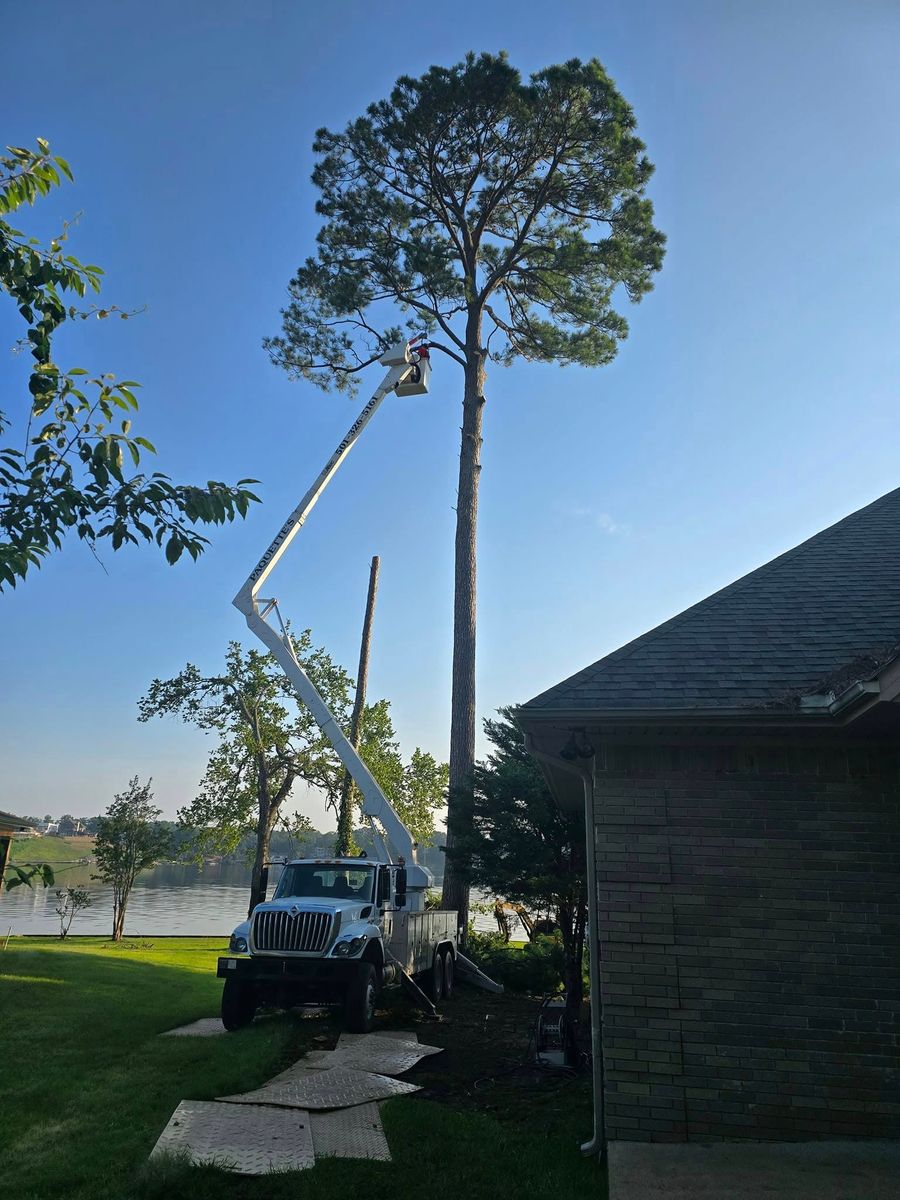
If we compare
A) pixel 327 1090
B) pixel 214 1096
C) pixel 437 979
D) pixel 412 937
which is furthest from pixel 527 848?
pixel 214 1096

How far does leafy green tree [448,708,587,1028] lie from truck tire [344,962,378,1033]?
2.59 meters

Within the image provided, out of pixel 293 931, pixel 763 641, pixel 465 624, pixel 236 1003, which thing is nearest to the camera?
pixel 763 641

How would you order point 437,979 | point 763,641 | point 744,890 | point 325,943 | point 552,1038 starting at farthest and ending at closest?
1. point 437,979
2. point 325,943
3. point 552,1038
4. point 763,641
5. point 744,890

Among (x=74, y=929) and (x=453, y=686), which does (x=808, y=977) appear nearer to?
(x=453, y=686)

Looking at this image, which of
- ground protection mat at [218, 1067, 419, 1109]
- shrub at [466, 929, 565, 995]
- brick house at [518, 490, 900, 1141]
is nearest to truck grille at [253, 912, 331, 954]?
ground protection mat at [218, 1067, 419, 1109]

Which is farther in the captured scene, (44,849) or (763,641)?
(44,849)

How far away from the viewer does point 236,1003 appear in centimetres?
1046

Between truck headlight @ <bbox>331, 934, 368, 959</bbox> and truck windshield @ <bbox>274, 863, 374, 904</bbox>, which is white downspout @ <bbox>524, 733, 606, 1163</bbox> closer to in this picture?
truck headlight @ <bbox>331, 934, 368, 959</bbox>

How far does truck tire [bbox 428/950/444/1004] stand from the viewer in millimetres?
13195

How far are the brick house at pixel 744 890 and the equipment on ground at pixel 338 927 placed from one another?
204 inches

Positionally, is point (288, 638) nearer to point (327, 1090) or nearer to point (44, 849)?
point (327, 1090)

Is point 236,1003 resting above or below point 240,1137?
above

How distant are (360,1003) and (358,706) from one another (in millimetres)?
14675

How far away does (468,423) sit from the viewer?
775 inches
